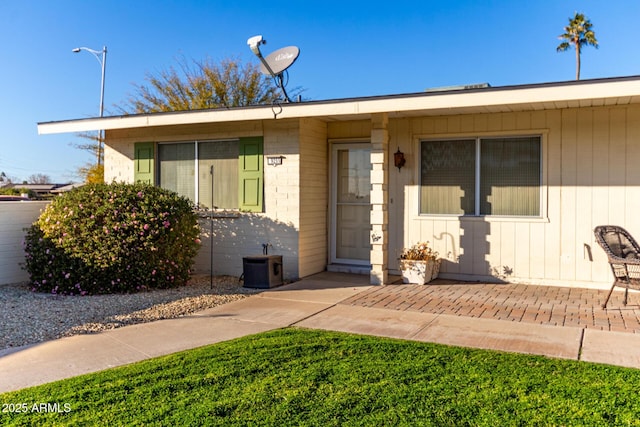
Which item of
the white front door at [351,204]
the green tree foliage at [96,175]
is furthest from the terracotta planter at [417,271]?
the green tree foliage at [96,175]

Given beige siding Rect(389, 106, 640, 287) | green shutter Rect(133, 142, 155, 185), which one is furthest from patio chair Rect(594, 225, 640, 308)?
green shutter Rect(133, 142, 155, 185)

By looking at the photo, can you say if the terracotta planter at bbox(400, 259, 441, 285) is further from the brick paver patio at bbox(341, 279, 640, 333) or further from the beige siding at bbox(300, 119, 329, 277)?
the beige siding at bbox(300, 119, 329, 277)

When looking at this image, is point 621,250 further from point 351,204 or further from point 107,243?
point 107,243

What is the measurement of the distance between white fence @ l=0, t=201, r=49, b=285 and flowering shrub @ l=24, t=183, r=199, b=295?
0.84m

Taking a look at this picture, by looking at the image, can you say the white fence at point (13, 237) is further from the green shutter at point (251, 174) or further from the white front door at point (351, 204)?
the white front door at point (351, 204)

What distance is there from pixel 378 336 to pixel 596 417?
2099 millimetres

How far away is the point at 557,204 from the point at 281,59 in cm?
459

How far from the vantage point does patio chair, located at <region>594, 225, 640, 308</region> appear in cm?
591

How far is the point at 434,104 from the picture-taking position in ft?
22.0

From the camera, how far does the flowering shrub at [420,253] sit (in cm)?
787

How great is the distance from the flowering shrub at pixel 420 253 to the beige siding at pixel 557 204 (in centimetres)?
21

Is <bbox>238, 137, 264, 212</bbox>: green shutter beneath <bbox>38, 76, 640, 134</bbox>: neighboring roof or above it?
beneath

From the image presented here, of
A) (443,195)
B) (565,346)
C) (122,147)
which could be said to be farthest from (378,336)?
(122,147)

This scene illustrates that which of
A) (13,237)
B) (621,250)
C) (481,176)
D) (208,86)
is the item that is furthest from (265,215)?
(208,86)
